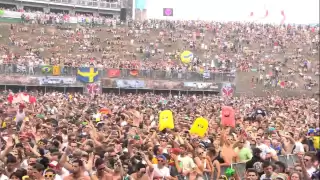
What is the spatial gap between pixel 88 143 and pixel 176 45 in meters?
35.5

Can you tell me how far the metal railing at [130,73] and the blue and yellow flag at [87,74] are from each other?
30cm

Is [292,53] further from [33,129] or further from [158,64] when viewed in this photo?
[33,129]

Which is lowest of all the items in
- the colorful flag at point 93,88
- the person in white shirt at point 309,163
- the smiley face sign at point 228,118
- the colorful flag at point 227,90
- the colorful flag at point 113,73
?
Answer: the colorful flag at point 227,90

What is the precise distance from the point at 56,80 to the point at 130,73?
451 cm

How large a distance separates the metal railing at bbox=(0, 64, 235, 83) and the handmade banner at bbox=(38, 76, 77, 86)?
22 centimetres

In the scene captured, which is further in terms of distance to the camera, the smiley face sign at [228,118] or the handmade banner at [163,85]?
the handmade banner at [163,85]

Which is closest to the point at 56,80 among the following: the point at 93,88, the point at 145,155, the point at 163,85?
the point at 93,88

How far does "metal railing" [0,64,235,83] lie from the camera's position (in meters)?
30.3

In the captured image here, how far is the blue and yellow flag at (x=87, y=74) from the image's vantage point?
32.2 m

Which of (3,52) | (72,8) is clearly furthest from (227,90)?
(72,8)

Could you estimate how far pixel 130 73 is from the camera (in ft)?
112

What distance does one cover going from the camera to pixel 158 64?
37.4m

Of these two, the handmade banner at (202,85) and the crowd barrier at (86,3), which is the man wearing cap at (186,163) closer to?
the handmade banner at (202,85)

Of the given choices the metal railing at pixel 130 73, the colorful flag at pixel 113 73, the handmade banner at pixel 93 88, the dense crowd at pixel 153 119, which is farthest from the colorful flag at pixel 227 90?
the handmade banner at pixel 93 88
